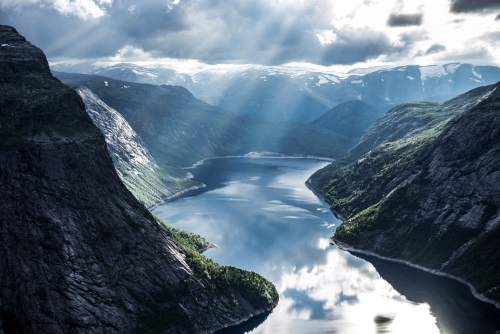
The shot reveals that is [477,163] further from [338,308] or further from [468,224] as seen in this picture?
[338,308]

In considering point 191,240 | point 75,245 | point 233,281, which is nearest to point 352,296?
point 233,281

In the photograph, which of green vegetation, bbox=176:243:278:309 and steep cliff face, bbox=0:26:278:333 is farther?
green vegetation, bbox=176:243:278:309

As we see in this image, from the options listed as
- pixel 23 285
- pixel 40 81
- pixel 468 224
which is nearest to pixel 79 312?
pixel 23 285

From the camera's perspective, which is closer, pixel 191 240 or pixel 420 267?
pixel 420 267

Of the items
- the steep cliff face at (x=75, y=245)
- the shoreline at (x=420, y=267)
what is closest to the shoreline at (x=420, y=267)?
the shoreline at (x=420, y=267)

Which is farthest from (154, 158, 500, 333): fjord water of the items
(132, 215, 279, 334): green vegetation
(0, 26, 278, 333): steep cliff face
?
(0, 26, 278, 333): steep cliff face

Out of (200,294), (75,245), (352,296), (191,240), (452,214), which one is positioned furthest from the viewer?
(191,240)

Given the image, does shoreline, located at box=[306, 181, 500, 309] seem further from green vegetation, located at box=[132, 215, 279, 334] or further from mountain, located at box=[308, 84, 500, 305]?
green vegetation, located at box=[132, 215, 279, 334]

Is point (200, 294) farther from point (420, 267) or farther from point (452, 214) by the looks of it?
point (452, 214)

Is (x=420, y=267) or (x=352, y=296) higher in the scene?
(x=420, y=267)
